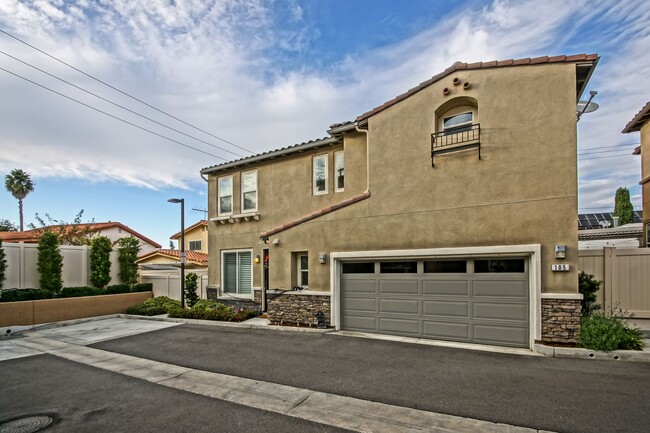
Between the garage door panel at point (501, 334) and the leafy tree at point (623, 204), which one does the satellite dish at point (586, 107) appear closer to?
the garage door panel at point (501, 334)

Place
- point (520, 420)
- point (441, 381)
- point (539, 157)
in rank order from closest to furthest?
point (520, 420) < point (441, 381) < point (539, 157)

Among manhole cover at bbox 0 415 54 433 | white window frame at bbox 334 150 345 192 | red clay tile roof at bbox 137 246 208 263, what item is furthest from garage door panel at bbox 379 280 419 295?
red clay tile roof at bbox 137 246 208 263

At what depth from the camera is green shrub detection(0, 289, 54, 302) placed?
1224cm

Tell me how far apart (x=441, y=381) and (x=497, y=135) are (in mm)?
6138

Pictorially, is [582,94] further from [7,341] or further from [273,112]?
[7,341]

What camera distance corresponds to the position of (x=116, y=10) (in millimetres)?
10242

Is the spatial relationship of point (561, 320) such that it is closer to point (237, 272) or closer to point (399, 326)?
point (399, 326)

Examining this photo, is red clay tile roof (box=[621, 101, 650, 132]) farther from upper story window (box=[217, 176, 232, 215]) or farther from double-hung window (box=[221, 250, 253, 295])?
upper story window (box=[217, 176, 232, 215])

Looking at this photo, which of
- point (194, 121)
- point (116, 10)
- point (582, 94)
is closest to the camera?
point (582, 94)

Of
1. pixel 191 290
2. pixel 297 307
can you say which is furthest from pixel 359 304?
pixel 191 290

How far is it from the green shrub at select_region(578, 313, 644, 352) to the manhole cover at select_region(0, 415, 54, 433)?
1028 cm

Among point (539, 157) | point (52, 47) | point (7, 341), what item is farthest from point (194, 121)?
point (539, 157)

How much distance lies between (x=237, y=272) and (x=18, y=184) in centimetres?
4217

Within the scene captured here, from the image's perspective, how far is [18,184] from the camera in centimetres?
3966
